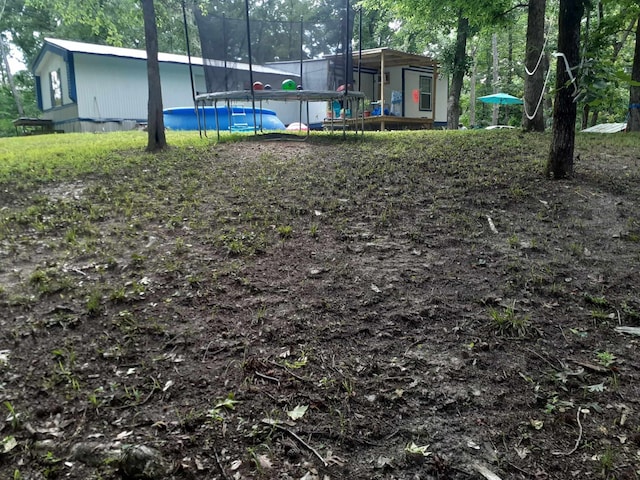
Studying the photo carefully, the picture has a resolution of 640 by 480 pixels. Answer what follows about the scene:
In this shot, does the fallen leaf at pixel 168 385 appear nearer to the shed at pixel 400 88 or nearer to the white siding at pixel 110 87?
the shed at pixel 400 88

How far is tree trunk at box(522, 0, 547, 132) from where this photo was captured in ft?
27.1

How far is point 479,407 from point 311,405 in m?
0.70

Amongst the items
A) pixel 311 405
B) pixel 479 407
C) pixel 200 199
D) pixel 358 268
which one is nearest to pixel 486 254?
pixel 358 268

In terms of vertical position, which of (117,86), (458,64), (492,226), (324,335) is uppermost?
(458,64)

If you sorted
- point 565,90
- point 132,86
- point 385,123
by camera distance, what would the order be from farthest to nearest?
point 385,123, point 132,86, point 565,90

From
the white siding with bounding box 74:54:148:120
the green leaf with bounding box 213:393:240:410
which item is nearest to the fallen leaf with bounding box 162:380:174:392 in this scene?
the green leaf with bounding box 213:393:240:410

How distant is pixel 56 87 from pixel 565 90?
19091mm

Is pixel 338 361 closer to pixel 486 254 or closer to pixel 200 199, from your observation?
pixel 486 254

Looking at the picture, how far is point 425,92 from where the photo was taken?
1942 cm

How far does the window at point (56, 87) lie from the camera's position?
17750 millimetres

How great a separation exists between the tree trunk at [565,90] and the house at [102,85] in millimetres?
13847

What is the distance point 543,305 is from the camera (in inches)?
103

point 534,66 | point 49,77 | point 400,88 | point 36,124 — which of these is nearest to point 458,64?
point 400,88

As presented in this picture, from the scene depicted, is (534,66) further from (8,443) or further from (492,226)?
(8,443)
